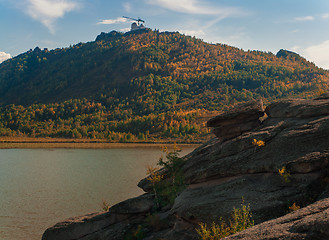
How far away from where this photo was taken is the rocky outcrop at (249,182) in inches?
741

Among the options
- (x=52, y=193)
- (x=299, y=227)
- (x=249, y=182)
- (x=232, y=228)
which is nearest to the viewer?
(x=299, y=227)

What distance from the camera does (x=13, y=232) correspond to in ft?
119

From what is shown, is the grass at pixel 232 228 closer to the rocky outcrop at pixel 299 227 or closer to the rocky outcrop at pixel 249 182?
the rocky outcrop at pixel 249 182

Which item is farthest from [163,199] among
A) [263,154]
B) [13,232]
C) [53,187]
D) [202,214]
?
[53,187]

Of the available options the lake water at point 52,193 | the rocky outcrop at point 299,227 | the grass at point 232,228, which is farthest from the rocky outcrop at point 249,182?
the lake water at point 52,193

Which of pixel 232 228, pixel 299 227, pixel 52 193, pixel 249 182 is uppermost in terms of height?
pixel 299 227

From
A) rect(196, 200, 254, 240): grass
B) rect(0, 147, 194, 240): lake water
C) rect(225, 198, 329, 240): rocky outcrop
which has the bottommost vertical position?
rect(0, 147, 194, 240): lake water

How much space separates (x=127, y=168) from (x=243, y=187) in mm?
66620

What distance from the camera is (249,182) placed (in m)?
22.2

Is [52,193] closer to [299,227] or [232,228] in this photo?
[232,228]

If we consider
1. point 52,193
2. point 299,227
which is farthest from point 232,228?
point 52,193

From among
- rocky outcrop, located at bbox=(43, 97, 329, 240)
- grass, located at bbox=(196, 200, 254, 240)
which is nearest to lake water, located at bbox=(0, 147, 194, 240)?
rocky outcrop, located at bbox=(43, 97, 329, 240)

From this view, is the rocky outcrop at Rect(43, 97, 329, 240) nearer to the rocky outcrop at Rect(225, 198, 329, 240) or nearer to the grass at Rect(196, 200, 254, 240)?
the rocky outcrop at Rect(225, 198, 329, 240)

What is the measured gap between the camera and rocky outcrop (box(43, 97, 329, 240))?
1881 cm
